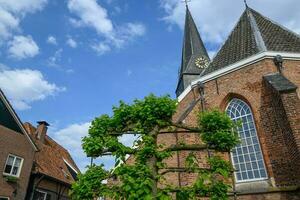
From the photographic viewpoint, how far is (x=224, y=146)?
811cm

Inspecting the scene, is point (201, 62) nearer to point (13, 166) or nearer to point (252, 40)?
point (252, 40)

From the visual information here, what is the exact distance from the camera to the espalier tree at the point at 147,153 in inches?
268

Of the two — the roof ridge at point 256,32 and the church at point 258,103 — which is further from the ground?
the roof ridge at point 256,32

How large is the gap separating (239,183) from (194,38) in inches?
709

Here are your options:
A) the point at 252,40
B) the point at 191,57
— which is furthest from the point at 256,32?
the point at 191,57

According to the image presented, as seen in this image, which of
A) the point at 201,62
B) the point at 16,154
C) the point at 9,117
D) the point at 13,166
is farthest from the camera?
the point at 201,62

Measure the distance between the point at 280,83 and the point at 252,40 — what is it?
4.23 meters

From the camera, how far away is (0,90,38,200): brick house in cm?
1492

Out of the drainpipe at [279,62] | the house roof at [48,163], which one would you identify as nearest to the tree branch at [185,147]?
the drainpipe at [279,62]

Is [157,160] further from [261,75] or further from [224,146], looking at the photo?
[261,75]

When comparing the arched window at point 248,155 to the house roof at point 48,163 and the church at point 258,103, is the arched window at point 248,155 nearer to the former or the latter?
the church at point 258,103

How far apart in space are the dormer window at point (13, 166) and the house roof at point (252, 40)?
466 inches

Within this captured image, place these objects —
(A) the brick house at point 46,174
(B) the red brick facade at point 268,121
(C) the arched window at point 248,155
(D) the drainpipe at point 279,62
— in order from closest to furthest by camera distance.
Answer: (B) the red brick facade at point 268,121 < (C) the arched window at point 248,155 < (D) the drainpipe at point 279,62 < (A) the brick house at point 46,174

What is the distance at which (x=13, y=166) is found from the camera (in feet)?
51.6
